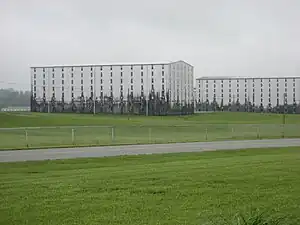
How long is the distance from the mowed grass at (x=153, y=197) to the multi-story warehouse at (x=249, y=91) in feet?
384

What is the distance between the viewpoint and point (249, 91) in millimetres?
132000

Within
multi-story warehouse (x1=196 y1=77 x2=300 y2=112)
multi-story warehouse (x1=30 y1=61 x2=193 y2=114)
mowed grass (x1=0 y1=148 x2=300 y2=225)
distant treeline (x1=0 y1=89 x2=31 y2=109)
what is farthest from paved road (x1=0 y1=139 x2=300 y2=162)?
multi-story warehouse (x1=196 y1=77 x2=300 y2=112)

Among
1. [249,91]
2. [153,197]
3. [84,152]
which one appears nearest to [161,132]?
[84,152]

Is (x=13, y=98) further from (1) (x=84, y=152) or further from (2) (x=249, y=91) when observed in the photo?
(1) (x=84, y=152)

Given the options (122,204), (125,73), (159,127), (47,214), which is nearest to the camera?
(47,214)

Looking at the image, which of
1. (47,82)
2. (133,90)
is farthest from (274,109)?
(47,82)

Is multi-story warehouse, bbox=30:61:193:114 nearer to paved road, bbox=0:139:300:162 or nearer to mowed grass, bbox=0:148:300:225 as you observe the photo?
paved road, bbox=0:139:300:162

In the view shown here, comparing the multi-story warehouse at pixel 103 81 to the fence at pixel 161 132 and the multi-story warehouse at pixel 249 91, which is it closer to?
the multi-story warehouse at pixel 249 91

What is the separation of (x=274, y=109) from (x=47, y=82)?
193 feet

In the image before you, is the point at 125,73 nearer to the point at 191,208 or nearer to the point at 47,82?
the point at 47,82

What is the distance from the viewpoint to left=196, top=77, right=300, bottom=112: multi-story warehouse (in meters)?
128

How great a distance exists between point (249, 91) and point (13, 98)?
6154cm

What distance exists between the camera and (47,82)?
106188 millimetres

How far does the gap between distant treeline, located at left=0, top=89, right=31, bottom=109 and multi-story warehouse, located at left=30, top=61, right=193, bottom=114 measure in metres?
3.03
